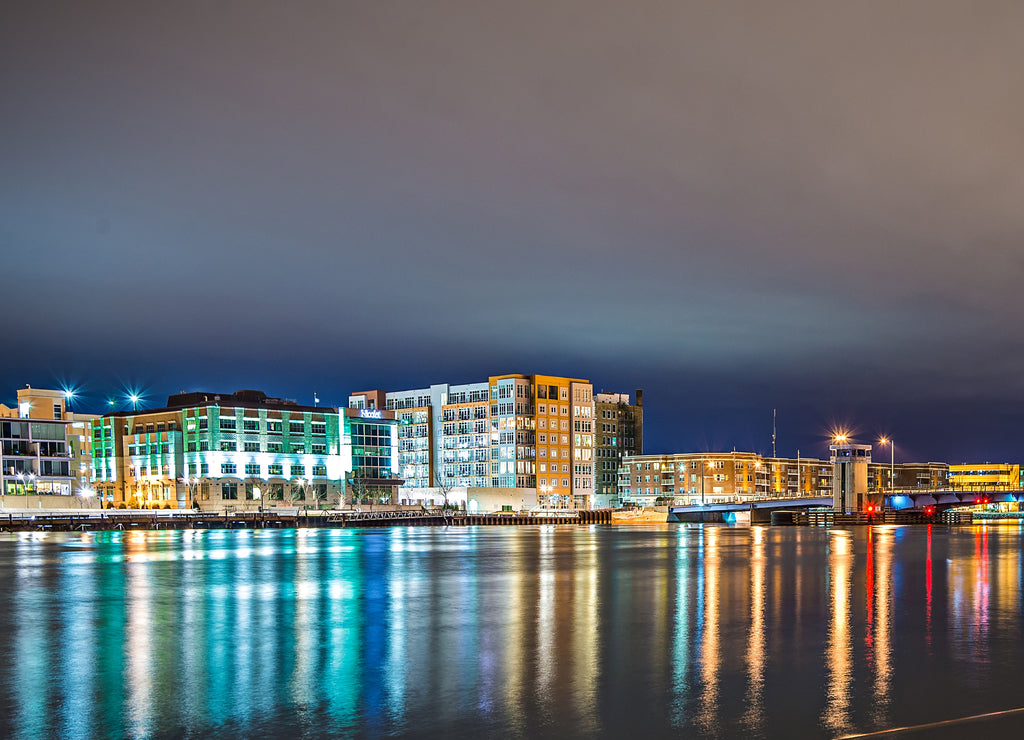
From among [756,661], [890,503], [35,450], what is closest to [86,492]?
[35,450]

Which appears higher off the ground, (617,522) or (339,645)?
(339,645)

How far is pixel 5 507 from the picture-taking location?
535 ft

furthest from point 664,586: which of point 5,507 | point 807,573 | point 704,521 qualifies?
point 704,521

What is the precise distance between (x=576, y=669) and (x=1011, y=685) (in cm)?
803

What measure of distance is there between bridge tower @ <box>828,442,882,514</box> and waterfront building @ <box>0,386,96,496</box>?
132m

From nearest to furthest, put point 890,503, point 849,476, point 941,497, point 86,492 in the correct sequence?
point 849,476
point 890,503
point 941,497
point 86,492

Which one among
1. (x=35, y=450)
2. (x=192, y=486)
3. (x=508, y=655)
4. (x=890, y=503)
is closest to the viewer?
(x=508, y=655)

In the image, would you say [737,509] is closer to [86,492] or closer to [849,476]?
[849,476]

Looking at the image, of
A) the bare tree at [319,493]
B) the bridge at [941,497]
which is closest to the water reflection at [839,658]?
the bridge at [941,497]

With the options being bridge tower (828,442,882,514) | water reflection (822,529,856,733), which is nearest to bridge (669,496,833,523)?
bridge tower (828,442,882,514)

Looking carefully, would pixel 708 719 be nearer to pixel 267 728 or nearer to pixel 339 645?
pixel 267 728

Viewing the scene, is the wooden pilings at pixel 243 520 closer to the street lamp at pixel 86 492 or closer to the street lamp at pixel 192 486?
the street lamp at pixel 192 486

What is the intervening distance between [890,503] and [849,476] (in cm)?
2060

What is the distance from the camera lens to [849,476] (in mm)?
165000
